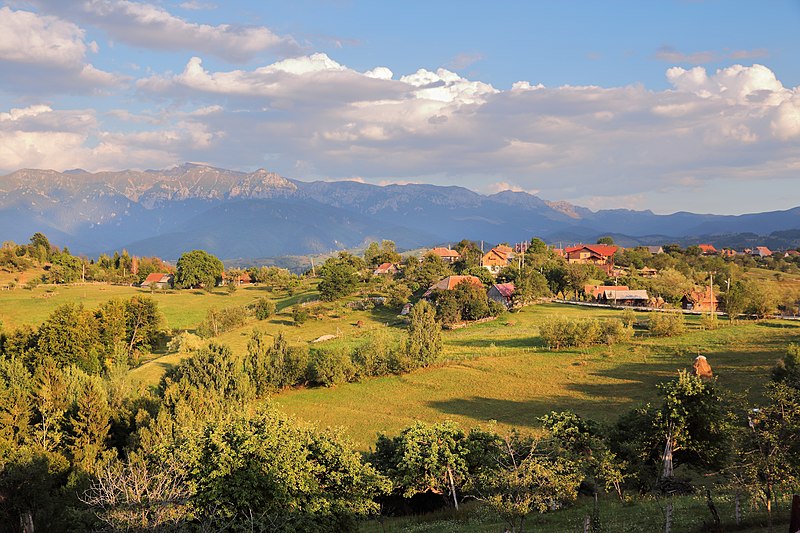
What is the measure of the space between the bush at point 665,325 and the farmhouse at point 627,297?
90.6ft

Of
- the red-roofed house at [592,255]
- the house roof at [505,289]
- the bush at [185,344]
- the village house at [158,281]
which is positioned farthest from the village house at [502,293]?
the village house at [158,281]

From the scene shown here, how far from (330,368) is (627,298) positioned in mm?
59223

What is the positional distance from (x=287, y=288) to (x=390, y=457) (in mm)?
94635

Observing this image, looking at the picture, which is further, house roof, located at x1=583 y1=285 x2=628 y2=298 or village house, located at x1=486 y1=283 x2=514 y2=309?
house roof, located at x1=583 y1=285 x2=628 y2=298

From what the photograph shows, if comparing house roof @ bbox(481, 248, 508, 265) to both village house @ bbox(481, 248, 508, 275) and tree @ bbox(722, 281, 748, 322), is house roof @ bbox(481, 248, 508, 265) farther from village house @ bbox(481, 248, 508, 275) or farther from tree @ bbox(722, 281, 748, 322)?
tree @ bbox(722, 281, 748, 322)

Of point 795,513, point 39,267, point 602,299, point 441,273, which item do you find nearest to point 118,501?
point 795,513

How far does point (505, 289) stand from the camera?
92500mm

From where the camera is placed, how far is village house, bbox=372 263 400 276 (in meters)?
127

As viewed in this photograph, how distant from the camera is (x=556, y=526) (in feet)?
69.4

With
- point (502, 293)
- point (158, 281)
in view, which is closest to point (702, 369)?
point (502, 293)

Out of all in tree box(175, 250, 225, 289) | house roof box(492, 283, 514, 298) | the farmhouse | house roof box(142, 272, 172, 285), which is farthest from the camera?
house roof box(142, 272, 172, 285)

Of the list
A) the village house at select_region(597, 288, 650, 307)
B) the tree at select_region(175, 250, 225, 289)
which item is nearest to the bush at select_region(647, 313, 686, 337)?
the village house at select_region(597, 288, 650, 307)

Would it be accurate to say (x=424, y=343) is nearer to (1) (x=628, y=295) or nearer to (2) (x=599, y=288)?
(1) (x=628, y=295)

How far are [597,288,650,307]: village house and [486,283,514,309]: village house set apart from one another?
1623cm
